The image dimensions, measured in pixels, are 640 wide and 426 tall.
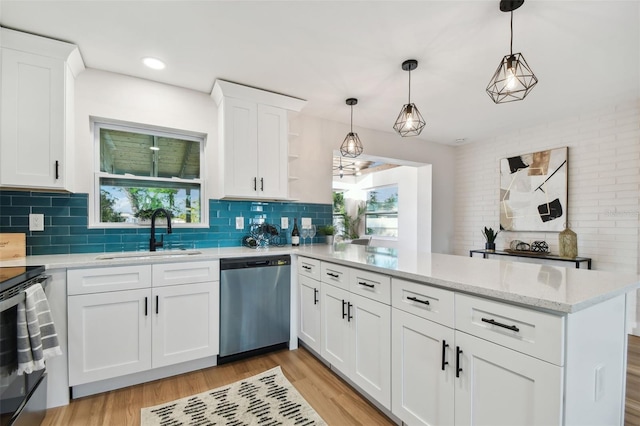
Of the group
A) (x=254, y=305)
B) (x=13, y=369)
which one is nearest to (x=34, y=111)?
(x=13, y=369)

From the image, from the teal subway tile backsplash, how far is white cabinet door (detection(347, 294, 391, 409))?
5.20ft

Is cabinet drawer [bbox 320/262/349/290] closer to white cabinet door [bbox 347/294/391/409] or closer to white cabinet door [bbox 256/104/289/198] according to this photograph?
white cabinet door [bbox 347/294/391/409]

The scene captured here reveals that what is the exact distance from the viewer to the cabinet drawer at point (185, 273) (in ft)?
7.02

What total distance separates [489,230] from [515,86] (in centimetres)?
295

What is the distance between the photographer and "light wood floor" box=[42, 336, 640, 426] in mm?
1749

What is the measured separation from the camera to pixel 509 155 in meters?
4.05

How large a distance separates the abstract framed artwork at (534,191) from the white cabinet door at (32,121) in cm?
489

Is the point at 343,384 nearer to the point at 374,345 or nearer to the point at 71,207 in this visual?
the point at 374,345

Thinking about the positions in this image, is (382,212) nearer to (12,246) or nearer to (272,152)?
(272,152)

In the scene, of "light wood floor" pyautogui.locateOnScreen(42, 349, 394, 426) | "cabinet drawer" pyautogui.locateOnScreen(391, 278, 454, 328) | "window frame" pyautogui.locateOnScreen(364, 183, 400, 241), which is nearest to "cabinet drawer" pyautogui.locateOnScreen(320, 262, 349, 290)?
"cabinet drawer" pyautogui.locateOnScreen(391, 278, 454, 328)

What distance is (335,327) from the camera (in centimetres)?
216

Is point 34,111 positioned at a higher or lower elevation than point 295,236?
higher

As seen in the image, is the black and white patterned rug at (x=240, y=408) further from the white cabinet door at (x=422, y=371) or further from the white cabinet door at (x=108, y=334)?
the white cabinet door at (x=422, y=371)

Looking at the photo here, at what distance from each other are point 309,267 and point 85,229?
1866 mm
